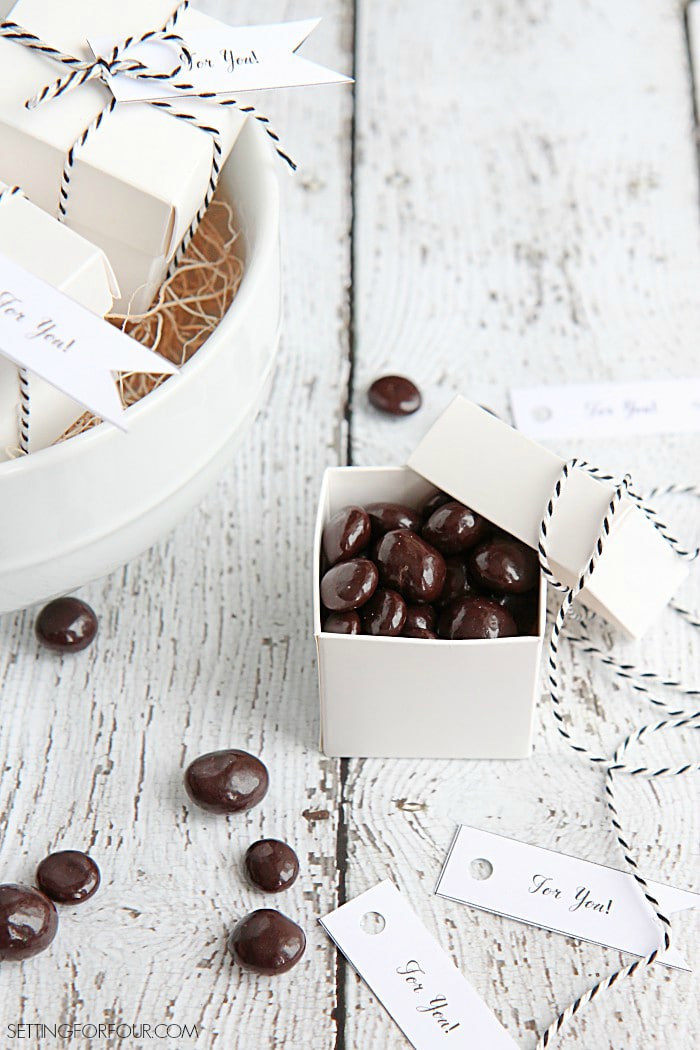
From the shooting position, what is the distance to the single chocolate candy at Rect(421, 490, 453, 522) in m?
0.89

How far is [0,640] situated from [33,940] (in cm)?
Answer: 28

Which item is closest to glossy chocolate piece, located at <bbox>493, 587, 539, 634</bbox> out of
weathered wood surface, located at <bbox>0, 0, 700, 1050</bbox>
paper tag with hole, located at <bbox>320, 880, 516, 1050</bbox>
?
weathered wood surface, located at <bbox>0, 0, 700, 1050</bbox>

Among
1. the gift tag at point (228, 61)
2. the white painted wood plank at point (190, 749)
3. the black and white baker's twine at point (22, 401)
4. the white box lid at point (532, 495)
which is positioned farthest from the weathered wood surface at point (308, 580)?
the gift tag at point (228, 61)

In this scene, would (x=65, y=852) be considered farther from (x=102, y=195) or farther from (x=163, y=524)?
(x=102, y=195)

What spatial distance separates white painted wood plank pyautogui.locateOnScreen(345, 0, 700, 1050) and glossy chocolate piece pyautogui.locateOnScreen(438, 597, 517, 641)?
135mm

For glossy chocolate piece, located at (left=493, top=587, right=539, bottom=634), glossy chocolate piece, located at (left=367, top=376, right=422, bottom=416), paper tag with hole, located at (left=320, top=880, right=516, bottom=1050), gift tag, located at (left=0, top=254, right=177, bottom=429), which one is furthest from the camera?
glossy chocolate piece, located at (left=367, top=376, right=422, bottom=416)

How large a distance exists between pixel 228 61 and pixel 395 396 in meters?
0.37

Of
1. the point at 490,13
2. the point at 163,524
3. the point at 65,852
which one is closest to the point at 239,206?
the point at 163,524

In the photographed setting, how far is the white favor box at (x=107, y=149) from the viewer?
781 millimetres

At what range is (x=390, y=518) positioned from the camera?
87cm

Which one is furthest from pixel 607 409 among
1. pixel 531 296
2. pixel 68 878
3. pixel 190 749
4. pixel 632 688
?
pixel 68 878

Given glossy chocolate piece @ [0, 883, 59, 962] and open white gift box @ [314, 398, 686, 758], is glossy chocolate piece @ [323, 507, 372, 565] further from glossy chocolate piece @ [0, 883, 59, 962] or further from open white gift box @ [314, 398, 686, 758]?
glossy chocolate piece @ [0, 883, 59, 962]

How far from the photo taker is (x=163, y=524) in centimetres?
83

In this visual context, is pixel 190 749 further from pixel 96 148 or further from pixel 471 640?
pixel 96 148
